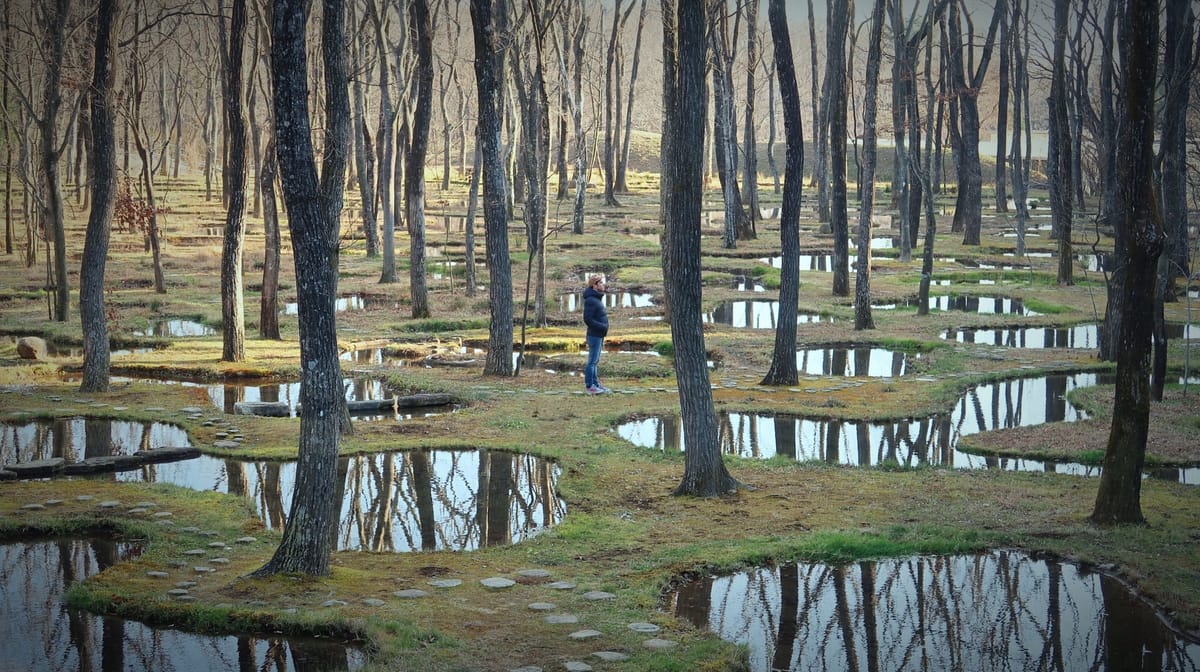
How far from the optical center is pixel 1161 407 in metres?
15.5

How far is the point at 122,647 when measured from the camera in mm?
7465

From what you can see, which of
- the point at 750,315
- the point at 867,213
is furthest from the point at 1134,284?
the point at 750,315

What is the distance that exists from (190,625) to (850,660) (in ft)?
15.2

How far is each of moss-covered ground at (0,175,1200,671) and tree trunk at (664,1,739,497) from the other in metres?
0.44

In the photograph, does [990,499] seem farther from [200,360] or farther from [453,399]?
[200,360]

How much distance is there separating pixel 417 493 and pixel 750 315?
1617cm

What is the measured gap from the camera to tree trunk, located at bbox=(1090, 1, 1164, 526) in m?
9.70

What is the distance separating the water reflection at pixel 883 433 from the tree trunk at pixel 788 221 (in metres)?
1.99

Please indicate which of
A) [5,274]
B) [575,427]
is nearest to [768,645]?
[575,427]

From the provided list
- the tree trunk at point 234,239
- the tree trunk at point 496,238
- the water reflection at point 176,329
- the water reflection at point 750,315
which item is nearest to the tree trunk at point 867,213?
the water reflection at point 750,315

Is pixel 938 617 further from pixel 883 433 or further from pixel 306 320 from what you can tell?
pixel 883 433

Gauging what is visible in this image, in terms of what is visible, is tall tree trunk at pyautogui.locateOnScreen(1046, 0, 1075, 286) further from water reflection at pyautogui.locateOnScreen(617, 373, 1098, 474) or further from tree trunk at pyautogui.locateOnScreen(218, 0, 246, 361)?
tree trunk at pyautogui.locateOnScreen(218, 0, 246, 361)

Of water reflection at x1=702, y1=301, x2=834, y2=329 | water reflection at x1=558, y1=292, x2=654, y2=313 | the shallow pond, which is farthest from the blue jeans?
water reflection at x1=558, y1=292, x2=654, y2=313

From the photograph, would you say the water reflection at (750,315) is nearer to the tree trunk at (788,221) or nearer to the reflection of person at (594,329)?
the tree trunk at (788,221)
